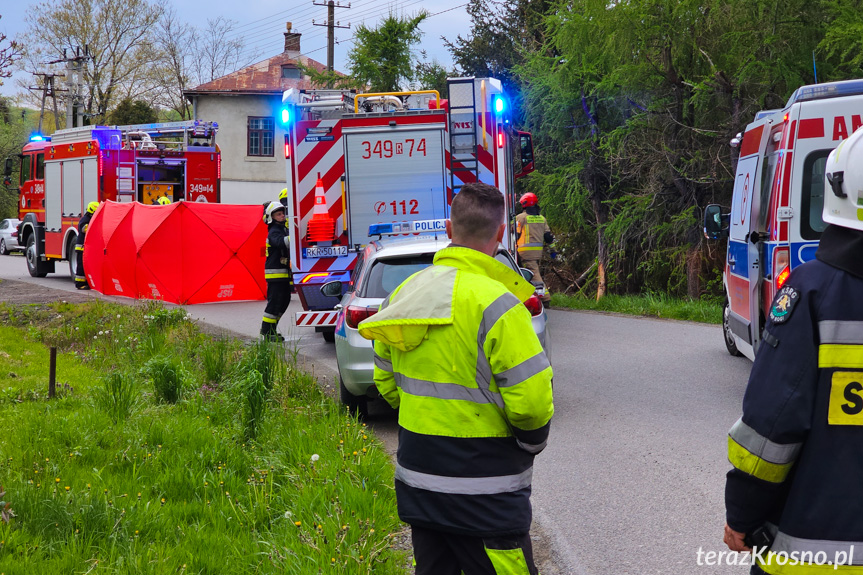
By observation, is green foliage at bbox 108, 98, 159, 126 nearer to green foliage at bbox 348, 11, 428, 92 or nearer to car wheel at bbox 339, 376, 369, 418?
green foliage at bbox 348, 11, 428, 92

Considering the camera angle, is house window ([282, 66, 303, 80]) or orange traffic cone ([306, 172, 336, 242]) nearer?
orange traffic cone ([306, 172, 336, 242])

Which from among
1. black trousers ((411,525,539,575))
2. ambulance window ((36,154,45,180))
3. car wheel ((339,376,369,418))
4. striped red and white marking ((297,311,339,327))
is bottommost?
car wheel ((339,376,369,418))

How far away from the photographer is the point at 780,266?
7059 mm

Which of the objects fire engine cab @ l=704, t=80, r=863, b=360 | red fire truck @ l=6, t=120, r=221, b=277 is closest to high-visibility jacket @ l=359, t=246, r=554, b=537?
fire engine cab @ l=704, t=80, r=863, b=360

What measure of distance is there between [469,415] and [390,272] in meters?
4.90

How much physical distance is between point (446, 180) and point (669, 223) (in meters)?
6.99

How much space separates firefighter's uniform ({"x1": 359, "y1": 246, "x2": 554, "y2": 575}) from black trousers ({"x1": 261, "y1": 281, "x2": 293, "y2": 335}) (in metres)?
8.59

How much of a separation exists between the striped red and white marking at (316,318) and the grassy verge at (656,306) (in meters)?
6.52

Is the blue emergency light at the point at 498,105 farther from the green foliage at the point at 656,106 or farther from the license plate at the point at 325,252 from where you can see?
the green foliage at the point at 656,106

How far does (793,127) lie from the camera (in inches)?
274

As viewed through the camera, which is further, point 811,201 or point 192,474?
point 811,201

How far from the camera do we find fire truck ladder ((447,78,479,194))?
11562 mm

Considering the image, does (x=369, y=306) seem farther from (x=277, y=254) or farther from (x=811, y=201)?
(x=277, y=254)

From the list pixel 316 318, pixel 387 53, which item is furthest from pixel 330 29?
pixel 316 318
